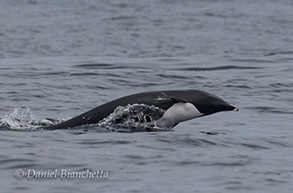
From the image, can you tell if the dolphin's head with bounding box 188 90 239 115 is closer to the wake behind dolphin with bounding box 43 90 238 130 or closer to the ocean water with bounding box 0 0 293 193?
the wake behind dolphin with bounding box 43 90 238 130

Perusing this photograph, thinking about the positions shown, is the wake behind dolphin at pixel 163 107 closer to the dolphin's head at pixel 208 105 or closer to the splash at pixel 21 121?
the dolphin's head at pixel 208 105

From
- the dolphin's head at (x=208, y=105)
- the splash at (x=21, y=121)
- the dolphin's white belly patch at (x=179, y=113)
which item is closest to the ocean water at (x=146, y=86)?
the splash at (x=21, y=121)

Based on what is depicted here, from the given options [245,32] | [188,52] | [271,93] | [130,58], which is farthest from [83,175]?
[245,32]

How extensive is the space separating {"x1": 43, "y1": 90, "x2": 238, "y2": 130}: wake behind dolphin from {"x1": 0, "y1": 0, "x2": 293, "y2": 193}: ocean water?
0.74 feet

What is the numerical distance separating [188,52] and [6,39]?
6.85 meters

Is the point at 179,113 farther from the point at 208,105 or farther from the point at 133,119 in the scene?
the point at 133,119

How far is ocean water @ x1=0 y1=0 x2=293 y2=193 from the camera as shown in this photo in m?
10.2

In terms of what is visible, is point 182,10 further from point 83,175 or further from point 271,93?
point 83,175

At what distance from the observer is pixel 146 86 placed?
61.0 feet

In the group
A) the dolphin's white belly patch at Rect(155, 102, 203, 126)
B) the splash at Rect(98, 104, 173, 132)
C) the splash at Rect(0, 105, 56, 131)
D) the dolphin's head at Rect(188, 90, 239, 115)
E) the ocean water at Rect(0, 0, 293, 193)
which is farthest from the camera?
the dolphin's head at Rect(188, 90, 239, 115)

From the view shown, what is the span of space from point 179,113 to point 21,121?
2673 mm

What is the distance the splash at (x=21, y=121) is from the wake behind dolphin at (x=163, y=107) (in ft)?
1.52
